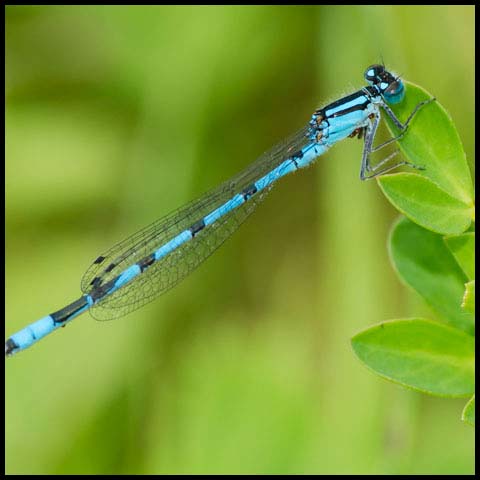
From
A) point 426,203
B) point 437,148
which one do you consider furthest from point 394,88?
point 426,203

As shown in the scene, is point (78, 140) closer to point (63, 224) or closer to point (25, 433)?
point (63, 224)

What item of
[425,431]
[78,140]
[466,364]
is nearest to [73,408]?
[78,140]

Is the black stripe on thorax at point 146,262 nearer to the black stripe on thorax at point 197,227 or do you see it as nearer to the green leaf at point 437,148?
the black stripe on thorax at point 197,227

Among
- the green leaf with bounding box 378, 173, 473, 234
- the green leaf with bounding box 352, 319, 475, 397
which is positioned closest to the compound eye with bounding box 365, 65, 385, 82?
the green leaf with bounding box 378, 173, 473, 234

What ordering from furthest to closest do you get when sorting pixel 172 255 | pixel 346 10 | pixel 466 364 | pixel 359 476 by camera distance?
pixel 346 10 < pixel 172 255 < pixel 359 476 < pixel 466 364

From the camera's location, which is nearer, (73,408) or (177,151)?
(73,408)

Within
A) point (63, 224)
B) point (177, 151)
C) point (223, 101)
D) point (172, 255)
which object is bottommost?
point (172, 255)

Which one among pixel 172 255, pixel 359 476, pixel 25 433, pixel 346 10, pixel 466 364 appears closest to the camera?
pixel 466 364

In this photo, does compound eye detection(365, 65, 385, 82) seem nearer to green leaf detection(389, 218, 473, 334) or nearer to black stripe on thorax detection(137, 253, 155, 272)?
green leaf detection(389, 218, 473, 334)
